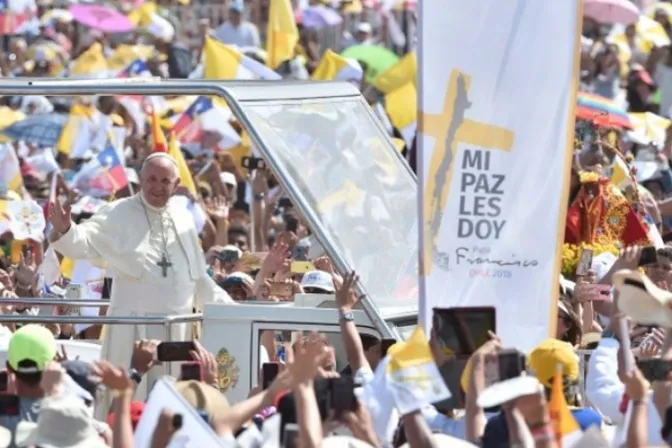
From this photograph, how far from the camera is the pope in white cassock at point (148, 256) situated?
33.9 ft

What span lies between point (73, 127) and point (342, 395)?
1264cm

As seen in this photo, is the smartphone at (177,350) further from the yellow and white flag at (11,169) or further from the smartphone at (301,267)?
the yellow and white flag at (11,169)

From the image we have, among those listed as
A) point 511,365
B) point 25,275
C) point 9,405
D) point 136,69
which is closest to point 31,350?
point 9,405

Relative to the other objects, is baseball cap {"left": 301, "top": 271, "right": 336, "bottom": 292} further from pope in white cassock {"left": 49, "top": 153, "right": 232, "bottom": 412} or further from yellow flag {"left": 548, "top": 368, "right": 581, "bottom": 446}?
yellow flag {"left": 548, "top": 368, "right": 581, "bottom": 446}

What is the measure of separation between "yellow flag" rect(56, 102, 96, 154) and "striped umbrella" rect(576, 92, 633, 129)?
5.64 m

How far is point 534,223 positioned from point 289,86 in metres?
2.47

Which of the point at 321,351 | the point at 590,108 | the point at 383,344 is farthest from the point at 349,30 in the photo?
the point at 321,351

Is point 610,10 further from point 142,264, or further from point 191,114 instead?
point 142,264

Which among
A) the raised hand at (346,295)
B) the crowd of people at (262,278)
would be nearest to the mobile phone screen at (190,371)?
the crowd of people at (262,278)

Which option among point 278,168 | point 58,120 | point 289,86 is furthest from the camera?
point 58,120

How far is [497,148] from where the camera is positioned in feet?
28.4

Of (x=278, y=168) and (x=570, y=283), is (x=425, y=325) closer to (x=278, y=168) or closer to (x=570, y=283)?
(x=278, y=168)

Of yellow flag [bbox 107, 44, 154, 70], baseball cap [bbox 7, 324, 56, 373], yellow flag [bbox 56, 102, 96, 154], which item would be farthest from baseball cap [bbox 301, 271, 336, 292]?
yellow flag [bbox 107, 44, 154, 70]

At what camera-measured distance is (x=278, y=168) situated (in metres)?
9.87
